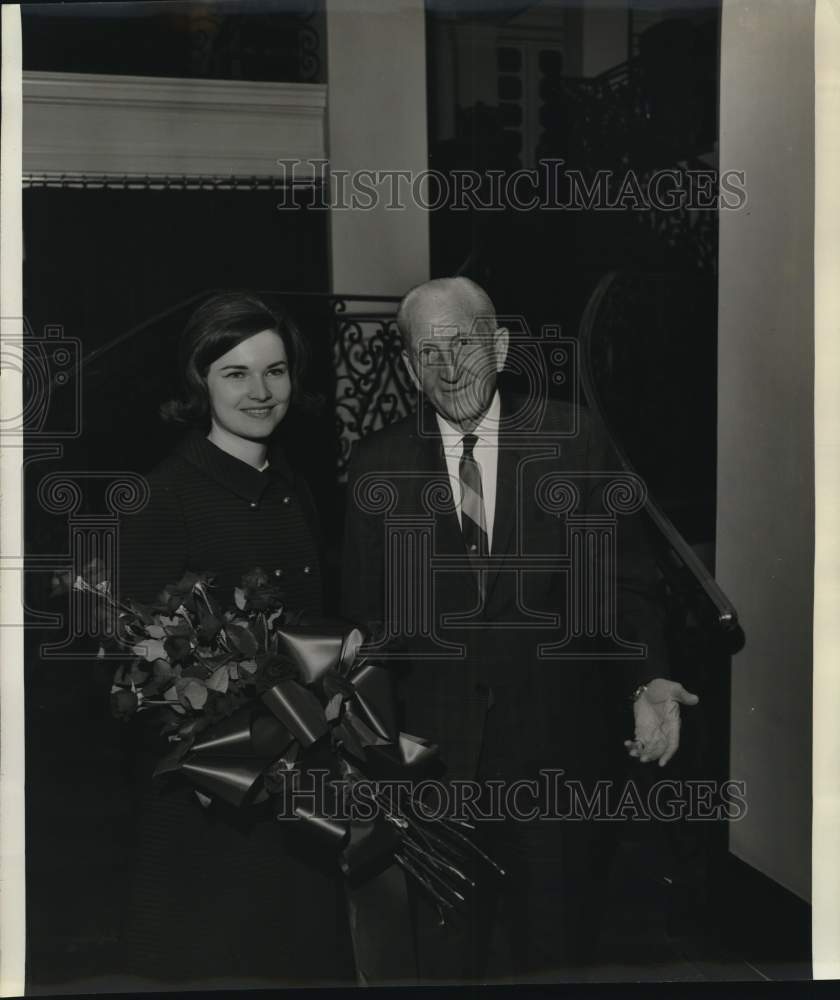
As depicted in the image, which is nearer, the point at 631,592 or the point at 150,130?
the point at 150,130

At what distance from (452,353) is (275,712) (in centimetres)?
96

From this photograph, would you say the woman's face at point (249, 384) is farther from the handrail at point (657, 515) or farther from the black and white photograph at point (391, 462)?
the handrail at point (657, 515)

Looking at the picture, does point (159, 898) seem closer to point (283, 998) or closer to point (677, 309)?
point (283, 998)

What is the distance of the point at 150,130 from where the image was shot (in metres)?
3.02

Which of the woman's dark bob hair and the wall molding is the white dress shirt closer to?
the woman's dark bob hair

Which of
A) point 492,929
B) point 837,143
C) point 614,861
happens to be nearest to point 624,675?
point 614,861

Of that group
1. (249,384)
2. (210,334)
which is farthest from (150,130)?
(249,384)

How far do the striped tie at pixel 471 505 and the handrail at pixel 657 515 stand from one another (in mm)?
318


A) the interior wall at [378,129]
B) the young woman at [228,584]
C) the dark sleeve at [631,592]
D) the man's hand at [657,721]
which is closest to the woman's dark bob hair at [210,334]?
the young woman at [228,584]

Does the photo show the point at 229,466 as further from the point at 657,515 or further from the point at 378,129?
the point at 657,515

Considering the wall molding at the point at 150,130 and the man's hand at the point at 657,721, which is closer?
the wall molding at the point at 150,130

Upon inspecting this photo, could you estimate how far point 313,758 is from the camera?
10.1ft

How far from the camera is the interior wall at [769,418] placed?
3.14 metres

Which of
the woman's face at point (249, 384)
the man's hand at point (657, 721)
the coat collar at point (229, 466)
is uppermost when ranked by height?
the woman's face at point (249, 384)
